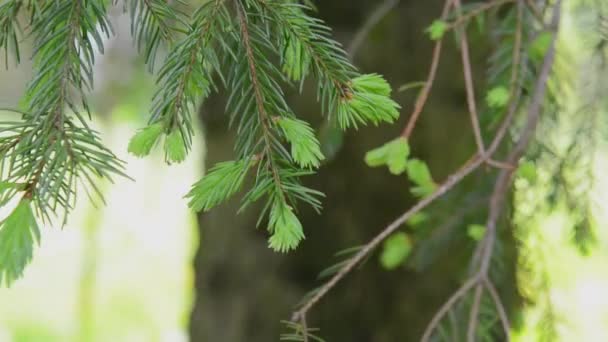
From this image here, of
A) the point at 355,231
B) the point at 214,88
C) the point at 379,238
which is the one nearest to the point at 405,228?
the point at 355,231

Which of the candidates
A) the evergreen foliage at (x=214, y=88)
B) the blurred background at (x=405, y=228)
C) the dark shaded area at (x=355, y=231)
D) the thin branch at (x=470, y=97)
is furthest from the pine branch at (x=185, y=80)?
the dark shaded area at (x=355, y=231)

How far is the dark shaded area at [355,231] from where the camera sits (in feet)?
5.28

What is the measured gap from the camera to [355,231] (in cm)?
163

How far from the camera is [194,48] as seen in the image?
1.70 ft

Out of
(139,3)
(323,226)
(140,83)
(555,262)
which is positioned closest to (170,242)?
(140,83)

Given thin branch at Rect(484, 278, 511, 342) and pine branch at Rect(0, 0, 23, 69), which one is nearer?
pine branch at Rect(0, 0, 23, 69)

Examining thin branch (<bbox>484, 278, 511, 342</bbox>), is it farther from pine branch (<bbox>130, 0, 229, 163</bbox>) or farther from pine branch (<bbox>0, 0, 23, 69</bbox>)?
pine branch (<bbox>0, 0, 23, 69</bbox>)

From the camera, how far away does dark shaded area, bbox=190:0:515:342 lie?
161 cm

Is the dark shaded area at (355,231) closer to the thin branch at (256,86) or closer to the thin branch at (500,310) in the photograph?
the thin branch at (500,310)

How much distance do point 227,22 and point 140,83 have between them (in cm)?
323

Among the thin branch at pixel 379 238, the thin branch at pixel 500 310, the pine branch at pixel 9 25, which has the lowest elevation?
the thin branch at pixel 500 310

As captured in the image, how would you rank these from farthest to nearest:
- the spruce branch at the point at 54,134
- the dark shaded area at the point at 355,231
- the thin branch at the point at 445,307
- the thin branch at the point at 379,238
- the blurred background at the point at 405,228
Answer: the dark shaded area at the point at 355,231 → the blurred background at the point at 405,228 → the thin branch at the point at 445,307 → the thin branch at the point at 379,238 → the spruce branch at the point at 54,134

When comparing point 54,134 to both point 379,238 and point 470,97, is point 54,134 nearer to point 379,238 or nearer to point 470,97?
point 379,238

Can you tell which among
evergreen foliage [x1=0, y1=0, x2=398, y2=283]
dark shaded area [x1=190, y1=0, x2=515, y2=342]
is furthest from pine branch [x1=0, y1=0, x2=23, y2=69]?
dark shaded area [x1=190, y1=0, x2=515, y2=342]
